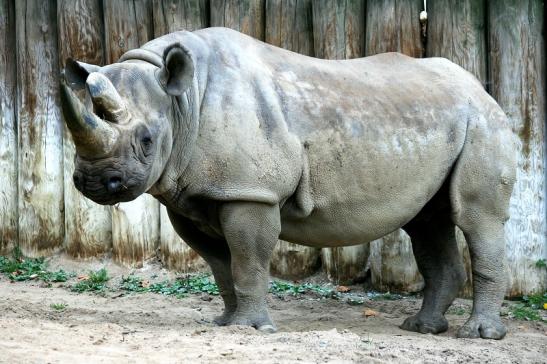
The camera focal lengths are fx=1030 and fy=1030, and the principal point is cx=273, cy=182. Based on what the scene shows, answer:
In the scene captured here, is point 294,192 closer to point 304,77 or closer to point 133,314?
point 304,77

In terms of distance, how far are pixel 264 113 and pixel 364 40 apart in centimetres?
247

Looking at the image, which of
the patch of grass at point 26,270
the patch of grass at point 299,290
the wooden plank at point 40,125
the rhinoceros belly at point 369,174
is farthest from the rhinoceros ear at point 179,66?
the patch of grass at point 26,270

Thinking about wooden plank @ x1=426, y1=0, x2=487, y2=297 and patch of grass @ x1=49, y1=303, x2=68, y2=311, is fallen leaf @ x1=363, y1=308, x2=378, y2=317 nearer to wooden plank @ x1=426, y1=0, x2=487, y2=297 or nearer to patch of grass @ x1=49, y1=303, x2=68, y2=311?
wooden plank @ x1=426, y1=0, x2=487, y2=297

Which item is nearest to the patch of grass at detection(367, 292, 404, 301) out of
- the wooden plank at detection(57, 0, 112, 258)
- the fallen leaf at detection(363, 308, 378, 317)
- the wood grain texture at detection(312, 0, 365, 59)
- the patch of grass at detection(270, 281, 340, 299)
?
the patch of grass at detection(270, 281, 340, 299)

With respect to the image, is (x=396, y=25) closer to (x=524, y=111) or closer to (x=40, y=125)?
(x=524, y=111)

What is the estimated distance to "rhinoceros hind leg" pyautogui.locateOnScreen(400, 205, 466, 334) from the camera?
8094 millimetres

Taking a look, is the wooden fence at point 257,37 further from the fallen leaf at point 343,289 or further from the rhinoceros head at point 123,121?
the rhinoceros head at point 123,121

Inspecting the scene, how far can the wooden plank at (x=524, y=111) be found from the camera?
876 cm

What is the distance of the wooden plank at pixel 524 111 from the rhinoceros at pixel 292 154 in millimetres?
887

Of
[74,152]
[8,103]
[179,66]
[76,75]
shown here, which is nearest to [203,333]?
[179,66]

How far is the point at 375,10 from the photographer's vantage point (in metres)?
8.92

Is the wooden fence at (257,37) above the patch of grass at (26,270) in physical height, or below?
above

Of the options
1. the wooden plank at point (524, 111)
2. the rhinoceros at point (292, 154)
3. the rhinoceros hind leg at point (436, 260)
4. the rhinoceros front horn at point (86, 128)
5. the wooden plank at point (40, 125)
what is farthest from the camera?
the wooden plank at point (40, 125)

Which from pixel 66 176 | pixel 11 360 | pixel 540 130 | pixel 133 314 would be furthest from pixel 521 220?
pixel 11 360
